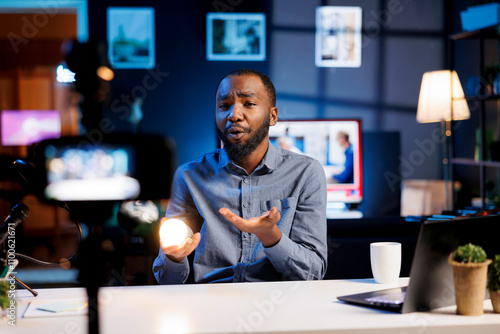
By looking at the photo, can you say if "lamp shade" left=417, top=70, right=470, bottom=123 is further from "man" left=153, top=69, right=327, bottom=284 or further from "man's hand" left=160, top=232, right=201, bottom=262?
"man's hand" left=160, top=232, right=201, bottom=262

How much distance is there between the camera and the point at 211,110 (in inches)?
191

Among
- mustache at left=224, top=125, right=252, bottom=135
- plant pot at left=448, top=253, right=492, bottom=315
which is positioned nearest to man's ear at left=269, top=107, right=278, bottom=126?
mustache at left=224, top=125, right=252, bottom=135

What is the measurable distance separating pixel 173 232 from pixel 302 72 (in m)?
3.91

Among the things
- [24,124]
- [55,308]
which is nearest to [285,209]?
[55,308]

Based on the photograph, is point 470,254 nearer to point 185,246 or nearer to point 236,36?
point 185,246

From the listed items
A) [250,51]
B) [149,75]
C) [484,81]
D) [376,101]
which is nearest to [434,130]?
[376,101]

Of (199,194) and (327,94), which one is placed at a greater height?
(327,94)

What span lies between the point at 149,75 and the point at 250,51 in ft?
3.13

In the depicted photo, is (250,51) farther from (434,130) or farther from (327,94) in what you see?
(434,130)

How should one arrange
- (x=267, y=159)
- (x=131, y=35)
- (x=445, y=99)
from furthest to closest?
(x=131, y=35) < (x=445, y=99) < (x=267, y=159)

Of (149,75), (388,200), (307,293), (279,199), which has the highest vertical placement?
(149,75)

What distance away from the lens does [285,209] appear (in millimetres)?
1739

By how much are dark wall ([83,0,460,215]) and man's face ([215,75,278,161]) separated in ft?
9.92

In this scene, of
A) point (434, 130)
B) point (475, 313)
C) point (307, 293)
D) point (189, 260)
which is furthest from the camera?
point (434, 130)
